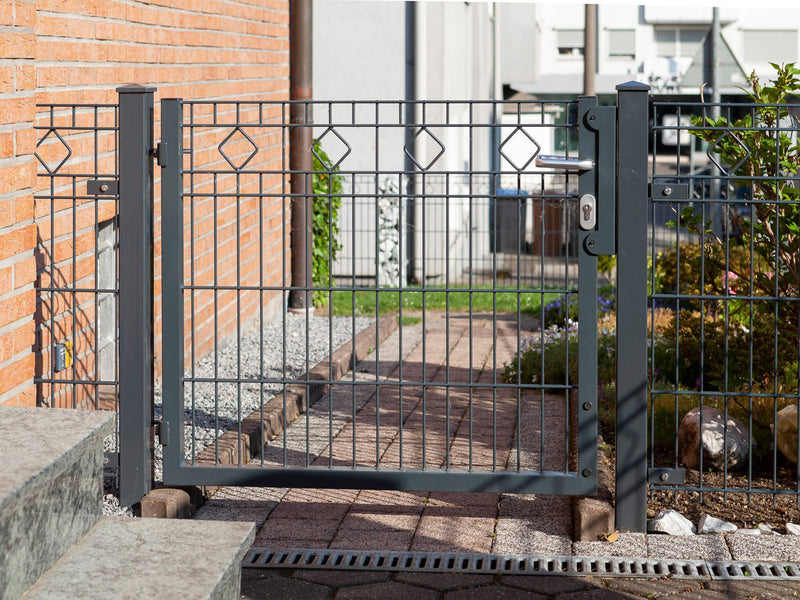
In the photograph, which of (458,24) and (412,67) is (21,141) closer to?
(412,67)

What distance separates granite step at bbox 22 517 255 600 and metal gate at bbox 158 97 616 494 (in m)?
1.27

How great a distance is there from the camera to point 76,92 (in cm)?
607

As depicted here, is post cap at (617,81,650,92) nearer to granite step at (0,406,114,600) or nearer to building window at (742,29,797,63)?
granite step at (0,406,114,600)

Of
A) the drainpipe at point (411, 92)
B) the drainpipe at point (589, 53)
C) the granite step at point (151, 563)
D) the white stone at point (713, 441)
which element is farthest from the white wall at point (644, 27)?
the granite step at point (151, 563)

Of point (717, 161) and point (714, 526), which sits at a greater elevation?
point (717, 161)

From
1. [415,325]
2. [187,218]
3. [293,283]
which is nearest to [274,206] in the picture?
[293,283]

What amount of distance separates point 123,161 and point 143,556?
213 cm

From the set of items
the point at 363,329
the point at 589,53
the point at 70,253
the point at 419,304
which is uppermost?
the point at 589,53

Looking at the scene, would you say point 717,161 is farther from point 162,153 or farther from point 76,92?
point 76,92

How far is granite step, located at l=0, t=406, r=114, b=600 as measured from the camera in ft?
9.71

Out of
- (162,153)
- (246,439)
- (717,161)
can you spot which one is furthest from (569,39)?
(162,153)

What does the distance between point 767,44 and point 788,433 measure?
46.7m

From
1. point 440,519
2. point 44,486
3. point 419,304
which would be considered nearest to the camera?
point 44,486

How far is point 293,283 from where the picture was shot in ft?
35.4
